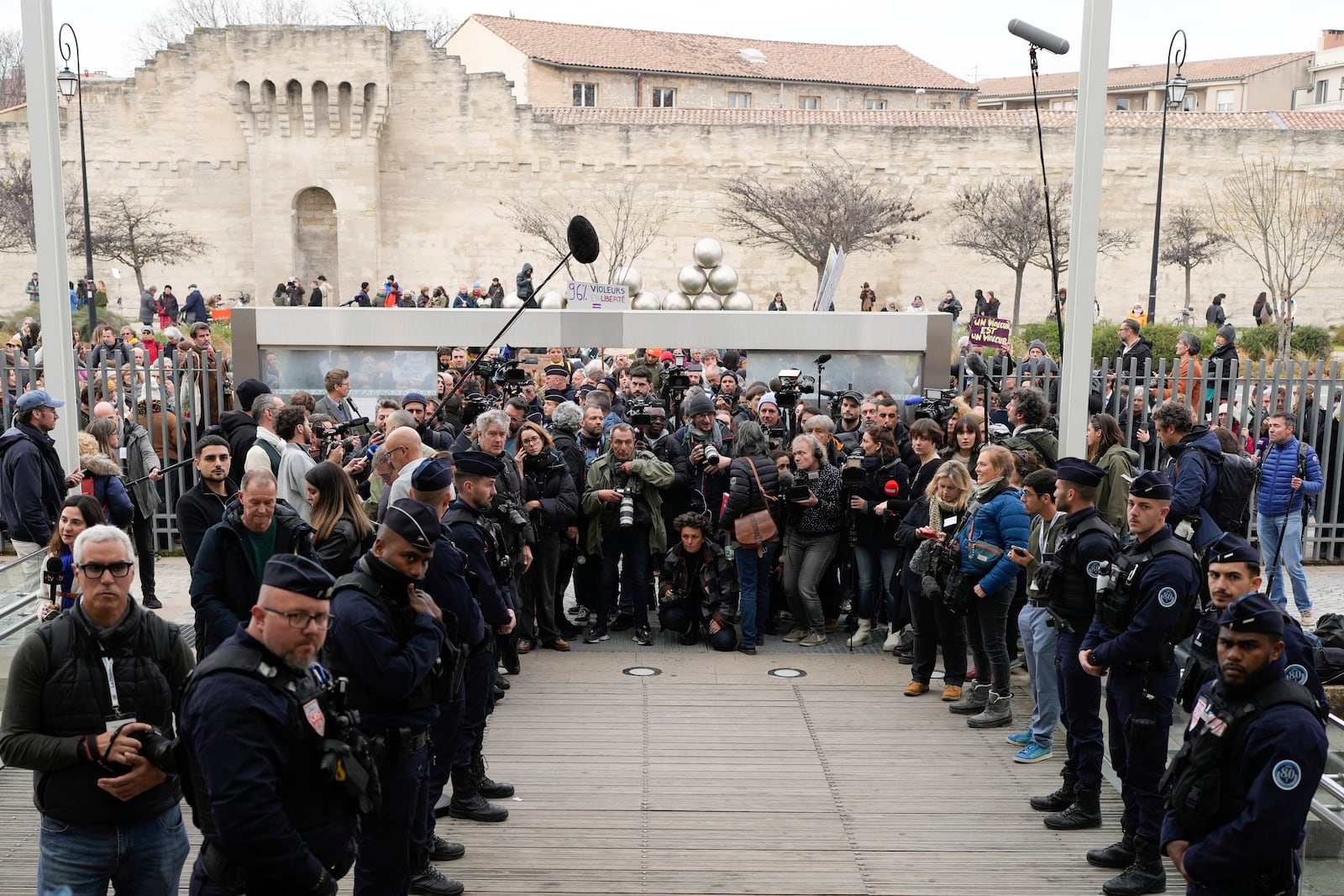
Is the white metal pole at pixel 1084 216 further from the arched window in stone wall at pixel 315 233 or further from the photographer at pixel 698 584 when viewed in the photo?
the arched window in stone wall at pixel 315 233

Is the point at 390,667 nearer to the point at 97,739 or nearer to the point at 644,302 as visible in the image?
the point at 97,739

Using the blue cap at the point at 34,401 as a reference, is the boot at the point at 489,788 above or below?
below

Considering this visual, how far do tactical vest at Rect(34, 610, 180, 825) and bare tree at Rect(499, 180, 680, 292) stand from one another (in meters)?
38.3

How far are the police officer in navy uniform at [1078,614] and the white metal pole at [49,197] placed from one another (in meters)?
5.92

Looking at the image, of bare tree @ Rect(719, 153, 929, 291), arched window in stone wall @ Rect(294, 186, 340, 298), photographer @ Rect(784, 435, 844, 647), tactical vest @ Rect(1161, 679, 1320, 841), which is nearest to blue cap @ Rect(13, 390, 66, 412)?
photographer @ Rect(784, 435, 844, 647)

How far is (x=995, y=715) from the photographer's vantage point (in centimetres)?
764

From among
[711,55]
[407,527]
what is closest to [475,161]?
[711,55]

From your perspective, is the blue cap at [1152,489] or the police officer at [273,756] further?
the blue cap at [1152,489]

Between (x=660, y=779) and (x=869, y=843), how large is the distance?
1250 millimetres

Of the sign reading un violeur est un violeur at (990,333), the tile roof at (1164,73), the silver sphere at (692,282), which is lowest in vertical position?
the sign reading un violeur est un violeur at (990,333)

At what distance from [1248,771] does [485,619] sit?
3.48 m

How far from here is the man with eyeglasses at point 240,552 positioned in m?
5.74

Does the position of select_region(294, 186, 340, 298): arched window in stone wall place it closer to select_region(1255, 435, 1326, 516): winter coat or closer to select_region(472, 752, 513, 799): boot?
select_region(1255, 435, 1326, 516): winter coat

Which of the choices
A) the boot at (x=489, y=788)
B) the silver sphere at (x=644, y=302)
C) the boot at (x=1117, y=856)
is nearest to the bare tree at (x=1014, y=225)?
the silver sphere at (x=644, y=302)
